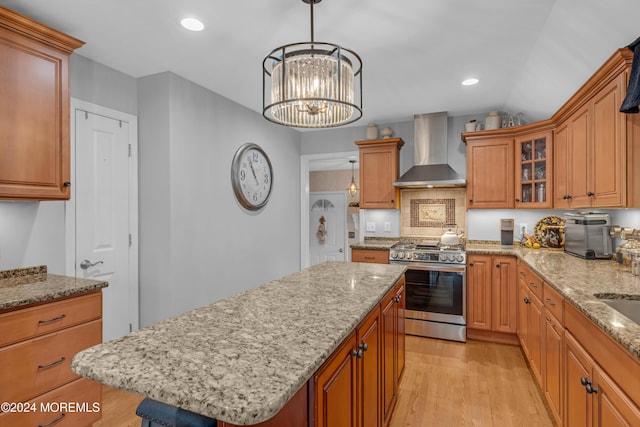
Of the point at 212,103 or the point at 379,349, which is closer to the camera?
the point at 379,349

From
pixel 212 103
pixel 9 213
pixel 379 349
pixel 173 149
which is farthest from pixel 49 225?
pixel 379 349

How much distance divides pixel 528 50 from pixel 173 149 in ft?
9.44

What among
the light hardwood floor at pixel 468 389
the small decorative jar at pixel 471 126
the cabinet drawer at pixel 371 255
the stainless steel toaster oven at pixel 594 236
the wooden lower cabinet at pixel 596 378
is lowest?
the light hardwood floor at pixel 468 389

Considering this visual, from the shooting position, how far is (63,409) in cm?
186

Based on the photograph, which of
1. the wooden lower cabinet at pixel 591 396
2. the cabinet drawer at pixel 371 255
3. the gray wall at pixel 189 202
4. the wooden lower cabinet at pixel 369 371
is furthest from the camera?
the cabinet drawer at pixel 371 255

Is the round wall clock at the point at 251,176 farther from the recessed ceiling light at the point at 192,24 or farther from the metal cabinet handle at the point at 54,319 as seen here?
the metal cabinet handle at the point at 54,319

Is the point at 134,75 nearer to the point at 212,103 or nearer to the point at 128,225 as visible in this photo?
the point at 212,103

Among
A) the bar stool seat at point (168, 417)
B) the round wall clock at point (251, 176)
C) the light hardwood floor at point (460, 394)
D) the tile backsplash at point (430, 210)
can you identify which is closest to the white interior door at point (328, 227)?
the tile backsplash at point (430, 210)

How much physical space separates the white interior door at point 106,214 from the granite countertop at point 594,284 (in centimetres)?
311

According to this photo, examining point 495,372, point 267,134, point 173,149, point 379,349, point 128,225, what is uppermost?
point 267,134

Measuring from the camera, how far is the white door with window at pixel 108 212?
2527mm

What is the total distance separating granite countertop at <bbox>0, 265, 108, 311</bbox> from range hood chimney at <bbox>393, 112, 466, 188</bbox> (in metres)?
3.20

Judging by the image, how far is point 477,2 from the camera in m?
1.92

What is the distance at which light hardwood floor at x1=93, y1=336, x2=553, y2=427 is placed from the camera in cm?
218
